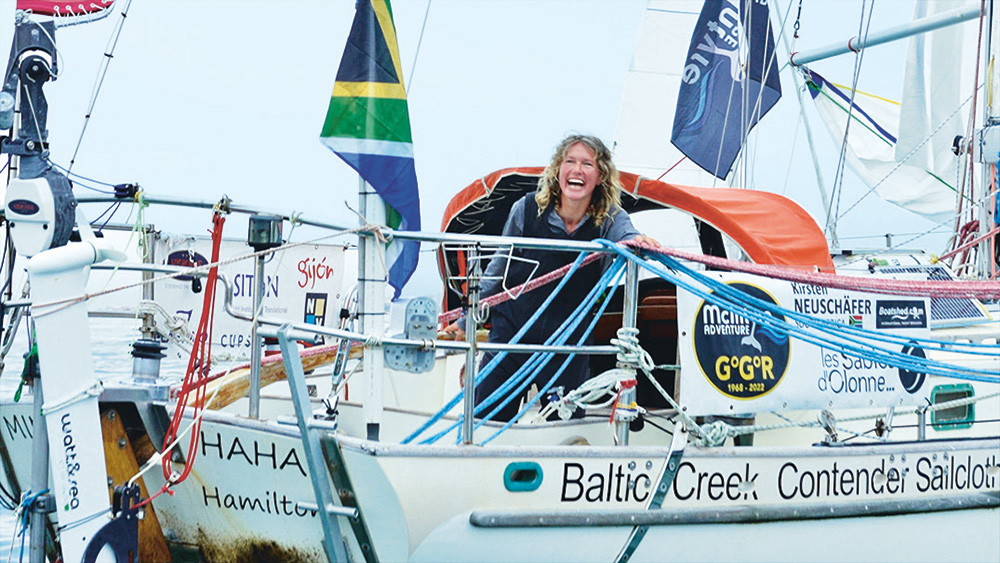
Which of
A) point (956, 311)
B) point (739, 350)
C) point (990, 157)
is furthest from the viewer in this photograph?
point (990, 157)

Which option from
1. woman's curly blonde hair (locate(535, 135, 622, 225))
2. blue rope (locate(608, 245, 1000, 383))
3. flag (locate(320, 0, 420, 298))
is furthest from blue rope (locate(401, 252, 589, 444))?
flag (locate(320, 0, 420, 298))

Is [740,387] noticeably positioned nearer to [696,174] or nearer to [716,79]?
[716,79]

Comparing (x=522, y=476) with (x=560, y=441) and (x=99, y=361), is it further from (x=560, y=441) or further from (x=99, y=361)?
(x=99, y=361)

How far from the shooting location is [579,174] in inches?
228

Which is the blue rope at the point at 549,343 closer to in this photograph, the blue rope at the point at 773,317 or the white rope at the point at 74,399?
the blue rope at the point at 773,317

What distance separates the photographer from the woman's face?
5.79 metres

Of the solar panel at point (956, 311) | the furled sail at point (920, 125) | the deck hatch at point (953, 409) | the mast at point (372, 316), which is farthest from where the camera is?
the furled sail at point (920, 125)

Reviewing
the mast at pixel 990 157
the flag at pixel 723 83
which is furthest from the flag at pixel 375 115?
the flag at pixel 723 83

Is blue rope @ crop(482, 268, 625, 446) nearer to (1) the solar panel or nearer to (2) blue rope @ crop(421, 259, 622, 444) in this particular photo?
(2) blue rope @ crop(421, 259, 622, 444)

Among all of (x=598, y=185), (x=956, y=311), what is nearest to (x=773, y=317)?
(x=598, y=185)

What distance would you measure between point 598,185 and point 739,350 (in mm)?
1162

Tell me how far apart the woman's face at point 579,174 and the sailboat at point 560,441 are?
44cm

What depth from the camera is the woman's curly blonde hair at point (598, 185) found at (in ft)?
19.2

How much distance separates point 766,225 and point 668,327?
0.87 m
